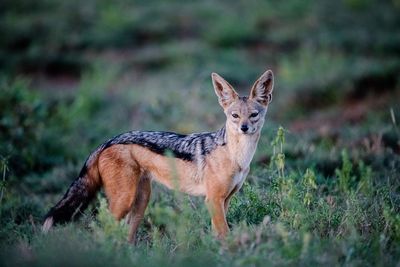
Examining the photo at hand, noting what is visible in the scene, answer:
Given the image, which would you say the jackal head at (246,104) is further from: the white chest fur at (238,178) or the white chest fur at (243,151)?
the white chest fur at (238,178)

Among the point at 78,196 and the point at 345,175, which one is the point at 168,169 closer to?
the point at 78,196

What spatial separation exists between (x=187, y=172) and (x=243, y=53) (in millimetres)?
12132

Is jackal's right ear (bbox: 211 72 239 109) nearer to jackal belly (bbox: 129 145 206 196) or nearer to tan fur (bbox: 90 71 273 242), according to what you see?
tan fur (bbox: 90 71 273 242)

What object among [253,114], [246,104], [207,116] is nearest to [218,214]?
[253,114]

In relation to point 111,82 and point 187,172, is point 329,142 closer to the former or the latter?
point 187,172

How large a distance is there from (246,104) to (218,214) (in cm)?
124

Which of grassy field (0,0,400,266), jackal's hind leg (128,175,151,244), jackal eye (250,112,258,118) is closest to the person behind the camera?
grassy field (0,0,400,266)

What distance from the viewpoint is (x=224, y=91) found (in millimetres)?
7273

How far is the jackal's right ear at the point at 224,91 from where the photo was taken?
7184mm

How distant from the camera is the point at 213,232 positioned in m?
6.52

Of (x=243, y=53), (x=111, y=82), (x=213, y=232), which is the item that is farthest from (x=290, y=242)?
(x=243, y=53)

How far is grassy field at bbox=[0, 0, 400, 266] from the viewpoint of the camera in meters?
5.88

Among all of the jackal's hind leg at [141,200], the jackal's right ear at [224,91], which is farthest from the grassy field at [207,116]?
the jackal's right ear at [224,91]

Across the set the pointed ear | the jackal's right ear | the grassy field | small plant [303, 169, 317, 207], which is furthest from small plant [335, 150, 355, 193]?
the jackal's right ear
